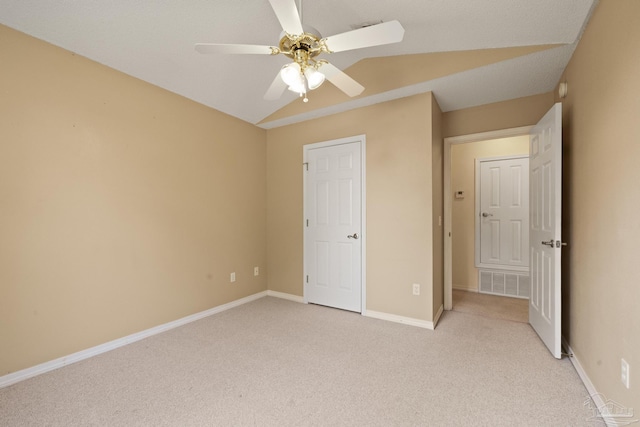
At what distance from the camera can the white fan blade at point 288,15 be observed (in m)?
1.34

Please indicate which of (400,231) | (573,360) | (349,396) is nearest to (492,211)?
(400,231)

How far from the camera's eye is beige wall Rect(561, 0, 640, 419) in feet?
4.30

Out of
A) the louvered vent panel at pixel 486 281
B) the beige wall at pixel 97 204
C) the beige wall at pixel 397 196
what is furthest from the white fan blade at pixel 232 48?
the louvered vent panel at pixel 486 281

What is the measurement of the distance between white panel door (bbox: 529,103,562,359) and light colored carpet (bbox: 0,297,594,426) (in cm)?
24

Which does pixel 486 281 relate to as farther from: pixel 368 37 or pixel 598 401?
pixel 368 37

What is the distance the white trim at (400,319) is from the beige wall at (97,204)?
70.9 inches

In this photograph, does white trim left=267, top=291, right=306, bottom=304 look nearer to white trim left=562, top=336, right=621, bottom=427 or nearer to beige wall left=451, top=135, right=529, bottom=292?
beige wall left=451, top=135, right=529, bottom=292

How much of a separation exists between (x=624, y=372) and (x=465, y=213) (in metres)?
3.15

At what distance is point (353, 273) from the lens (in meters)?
3.28

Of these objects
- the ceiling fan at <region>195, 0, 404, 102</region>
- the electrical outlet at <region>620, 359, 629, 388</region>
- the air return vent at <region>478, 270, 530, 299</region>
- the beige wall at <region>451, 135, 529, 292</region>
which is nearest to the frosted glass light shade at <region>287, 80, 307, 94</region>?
the ceiling fan at <region>195, 0, 404, 102</region>

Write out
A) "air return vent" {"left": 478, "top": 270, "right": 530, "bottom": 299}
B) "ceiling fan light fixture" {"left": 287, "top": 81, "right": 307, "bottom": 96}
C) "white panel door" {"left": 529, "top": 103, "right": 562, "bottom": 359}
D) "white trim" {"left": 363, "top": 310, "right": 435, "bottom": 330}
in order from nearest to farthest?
"ceiling fan light fixture" {"left": 287, "top": 81, "right": 307, "bottom": 96} → "white panel door" {"left": 529, "top": 103, "right": 562, "bottom": 359} → "white trim" {"left": 363, "top": 310, "right": 435, "bottom": 330} → "air return vent" {"left": 478, "top": 270, "right": 530, "bottom": 299}

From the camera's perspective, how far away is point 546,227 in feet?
7.68

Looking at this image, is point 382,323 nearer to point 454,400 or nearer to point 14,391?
point 454,400

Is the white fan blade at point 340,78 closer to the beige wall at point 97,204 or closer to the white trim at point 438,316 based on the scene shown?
the beige wall at point 97,204
